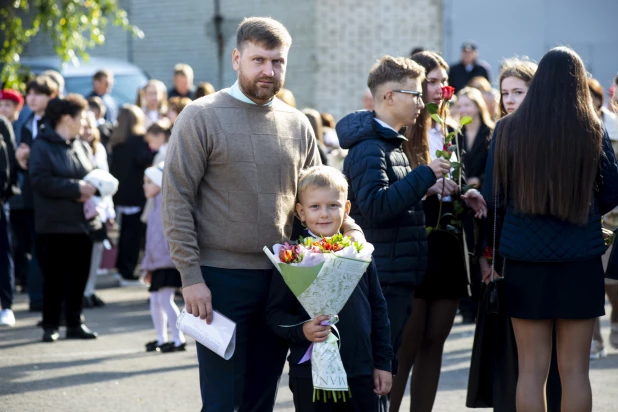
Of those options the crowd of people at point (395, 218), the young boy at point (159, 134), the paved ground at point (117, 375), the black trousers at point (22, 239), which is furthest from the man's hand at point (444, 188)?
the black trousers at point (22, 239)

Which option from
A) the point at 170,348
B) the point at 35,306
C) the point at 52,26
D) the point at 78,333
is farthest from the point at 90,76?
the point at 170,348

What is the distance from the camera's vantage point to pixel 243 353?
15.6 feet

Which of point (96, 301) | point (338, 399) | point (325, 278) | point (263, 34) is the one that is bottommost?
point (96, 301)

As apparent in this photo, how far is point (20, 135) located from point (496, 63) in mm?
10933

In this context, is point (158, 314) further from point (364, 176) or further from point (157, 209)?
point (364, 176)

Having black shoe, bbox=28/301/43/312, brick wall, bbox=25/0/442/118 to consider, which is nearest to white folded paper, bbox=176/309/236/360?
black shoe, bbox=28/301/43/312

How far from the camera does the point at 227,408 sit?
4.65 m

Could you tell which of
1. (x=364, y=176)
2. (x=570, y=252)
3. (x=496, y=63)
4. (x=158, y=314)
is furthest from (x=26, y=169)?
(x=496, y=63)

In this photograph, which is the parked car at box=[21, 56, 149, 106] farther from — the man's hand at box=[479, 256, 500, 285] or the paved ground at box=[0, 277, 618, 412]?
the man's hand at box=[479, 256, 500, 285]

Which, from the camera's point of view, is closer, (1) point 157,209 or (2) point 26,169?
(1) point 157,209

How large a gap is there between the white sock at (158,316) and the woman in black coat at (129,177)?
398cm

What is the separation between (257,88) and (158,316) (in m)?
4.51

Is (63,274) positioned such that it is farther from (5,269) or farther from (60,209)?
(5,269)

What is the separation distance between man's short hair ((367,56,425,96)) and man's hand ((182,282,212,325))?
167 cm
